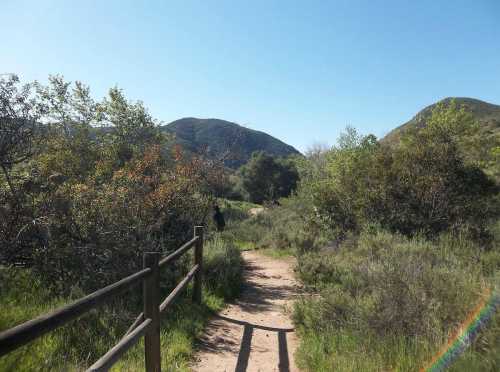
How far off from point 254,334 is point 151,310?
2.44m

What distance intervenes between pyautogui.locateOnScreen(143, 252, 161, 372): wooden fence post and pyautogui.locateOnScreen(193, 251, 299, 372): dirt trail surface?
96cm

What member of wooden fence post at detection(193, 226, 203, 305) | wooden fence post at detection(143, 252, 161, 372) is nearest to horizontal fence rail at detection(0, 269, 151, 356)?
wooden fence post at detection(143, 252, 161, 372)

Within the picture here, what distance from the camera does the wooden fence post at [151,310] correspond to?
10.3ft

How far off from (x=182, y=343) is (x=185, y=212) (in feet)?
12.5

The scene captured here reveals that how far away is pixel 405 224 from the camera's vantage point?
374 inches

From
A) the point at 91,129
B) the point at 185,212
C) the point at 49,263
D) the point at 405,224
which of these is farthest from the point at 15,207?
the point at 91,129

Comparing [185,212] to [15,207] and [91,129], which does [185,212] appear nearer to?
[15,207]

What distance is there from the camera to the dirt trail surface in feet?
13.6

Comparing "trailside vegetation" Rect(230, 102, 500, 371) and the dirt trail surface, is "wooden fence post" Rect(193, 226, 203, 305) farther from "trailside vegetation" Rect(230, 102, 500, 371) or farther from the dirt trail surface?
"trailside vegetation" Rect(230, 102, 500, 371)

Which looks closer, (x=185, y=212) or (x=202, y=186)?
(x=185, y=212)

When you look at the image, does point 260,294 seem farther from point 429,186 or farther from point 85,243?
point 429,186

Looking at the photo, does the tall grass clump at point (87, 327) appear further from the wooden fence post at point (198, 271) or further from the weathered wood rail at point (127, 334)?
the weathered wood rail at point (127, 334)

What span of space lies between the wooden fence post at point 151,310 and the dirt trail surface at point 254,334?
0.96 metres

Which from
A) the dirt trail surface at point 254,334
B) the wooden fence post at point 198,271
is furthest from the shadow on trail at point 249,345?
the wooden fence post at point 198,271
